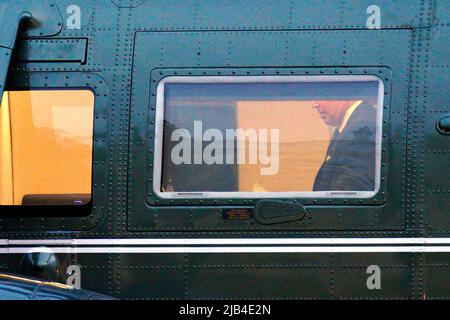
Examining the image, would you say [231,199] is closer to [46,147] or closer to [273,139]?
[273,139]

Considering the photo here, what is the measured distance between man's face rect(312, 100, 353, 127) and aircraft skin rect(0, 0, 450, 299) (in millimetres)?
249

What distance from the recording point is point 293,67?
6133mm

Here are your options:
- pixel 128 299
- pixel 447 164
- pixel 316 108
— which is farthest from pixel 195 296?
pixel 447 164

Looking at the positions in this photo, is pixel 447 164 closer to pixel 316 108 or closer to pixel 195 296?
pixel 316 108

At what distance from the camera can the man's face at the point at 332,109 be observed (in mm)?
6145

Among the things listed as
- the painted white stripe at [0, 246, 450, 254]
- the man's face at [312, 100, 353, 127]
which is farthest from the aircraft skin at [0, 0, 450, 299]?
the man's face at [312, 100, 353, 127]

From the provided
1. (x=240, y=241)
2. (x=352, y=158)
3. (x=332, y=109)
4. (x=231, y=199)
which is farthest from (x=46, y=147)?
(x=352, y=158)

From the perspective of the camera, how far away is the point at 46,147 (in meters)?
6.29

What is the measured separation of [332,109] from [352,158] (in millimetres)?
409

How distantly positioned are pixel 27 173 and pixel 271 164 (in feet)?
6.34

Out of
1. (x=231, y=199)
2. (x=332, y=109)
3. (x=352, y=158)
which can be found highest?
(x=332, y=109)

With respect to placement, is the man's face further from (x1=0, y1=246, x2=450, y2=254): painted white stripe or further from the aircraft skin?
(x1=0, y1=246, x2=450, y2=254): painted white stripe

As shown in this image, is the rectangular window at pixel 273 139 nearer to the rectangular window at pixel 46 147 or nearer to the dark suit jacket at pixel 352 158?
the dark suit jacket at pixel 352 158

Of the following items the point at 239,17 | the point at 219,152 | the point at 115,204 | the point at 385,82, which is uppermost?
the point at 239,17
